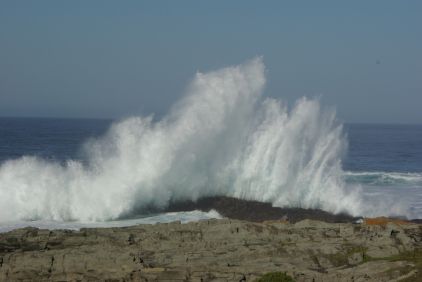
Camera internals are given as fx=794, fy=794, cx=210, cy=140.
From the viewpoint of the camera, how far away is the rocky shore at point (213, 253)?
67.2ft

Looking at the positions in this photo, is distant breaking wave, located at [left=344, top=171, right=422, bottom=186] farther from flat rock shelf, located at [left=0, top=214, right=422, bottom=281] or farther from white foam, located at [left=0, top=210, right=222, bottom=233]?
flat rock shelf, located at [left=0, top=214, right=422, bottom=281]

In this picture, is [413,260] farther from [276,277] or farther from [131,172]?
[131,172]

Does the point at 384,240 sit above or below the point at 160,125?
below

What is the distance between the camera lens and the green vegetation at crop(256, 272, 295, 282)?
64.4ft

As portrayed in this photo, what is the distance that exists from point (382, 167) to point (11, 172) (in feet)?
134

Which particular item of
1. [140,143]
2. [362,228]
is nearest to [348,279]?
[362,228]

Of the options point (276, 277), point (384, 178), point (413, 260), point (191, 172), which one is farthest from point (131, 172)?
point (384, 178)

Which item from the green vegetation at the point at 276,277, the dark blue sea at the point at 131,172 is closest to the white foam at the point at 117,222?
the dark blue sea at the point at 131,172

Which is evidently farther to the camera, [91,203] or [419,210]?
[419,210]

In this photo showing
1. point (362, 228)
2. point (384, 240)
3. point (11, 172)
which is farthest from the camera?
point (11, 172)

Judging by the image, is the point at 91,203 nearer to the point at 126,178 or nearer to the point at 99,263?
the point at 126,178

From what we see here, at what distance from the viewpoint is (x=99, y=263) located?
2117 cm

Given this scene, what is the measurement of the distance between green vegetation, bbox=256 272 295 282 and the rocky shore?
0.48m

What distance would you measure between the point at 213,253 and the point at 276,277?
2.97 metres
